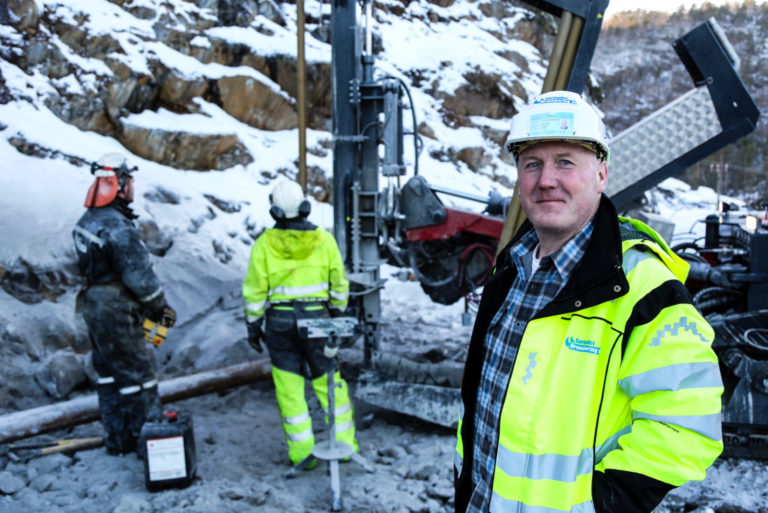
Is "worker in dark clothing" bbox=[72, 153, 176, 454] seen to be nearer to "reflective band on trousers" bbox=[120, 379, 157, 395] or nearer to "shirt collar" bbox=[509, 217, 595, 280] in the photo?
"reflective band on trousers" bbox=[120, 379, 157, 395]

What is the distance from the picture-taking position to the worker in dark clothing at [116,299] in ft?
15.2

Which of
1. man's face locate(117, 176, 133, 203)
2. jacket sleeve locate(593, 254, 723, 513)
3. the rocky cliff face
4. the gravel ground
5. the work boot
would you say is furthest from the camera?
the rocky cliff face

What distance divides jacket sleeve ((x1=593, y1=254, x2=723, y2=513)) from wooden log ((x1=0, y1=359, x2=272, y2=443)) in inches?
175

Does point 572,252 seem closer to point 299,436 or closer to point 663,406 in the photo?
point 663,406

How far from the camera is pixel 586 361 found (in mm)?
1555

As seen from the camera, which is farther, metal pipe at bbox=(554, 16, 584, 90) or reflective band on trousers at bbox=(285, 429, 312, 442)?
reflective band on trousers at bbox=(285, 429, 312, 442)

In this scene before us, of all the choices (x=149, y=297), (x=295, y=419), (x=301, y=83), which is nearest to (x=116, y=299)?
(x=149, y=297)

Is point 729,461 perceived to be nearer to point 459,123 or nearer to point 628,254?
point 628,254

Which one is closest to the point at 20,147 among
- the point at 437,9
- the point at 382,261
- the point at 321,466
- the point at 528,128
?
the point at 382,261

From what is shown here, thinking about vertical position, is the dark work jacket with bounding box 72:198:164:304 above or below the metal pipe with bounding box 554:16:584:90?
below

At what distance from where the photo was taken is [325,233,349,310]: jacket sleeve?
4.81 metres

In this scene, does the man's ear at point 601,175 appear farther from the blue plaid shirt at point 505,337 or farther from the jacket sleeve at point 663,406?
the jacket sleeve at point 663,406

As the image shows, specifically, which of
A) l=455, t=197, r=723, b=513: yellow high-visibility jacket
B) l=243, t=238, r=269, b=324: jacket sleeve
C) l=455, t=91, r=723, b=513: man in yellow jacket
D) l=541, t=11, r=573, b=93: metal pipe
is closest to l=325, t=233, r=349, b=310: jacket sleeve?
l=243, t=238, r=269, b=324: jacket sleeve

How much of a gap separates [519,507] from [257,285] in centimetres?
329
